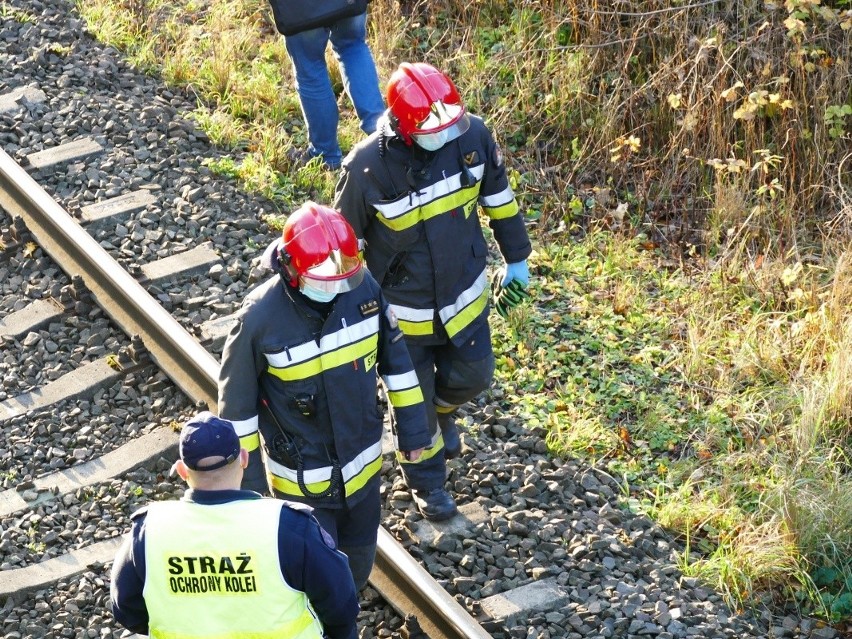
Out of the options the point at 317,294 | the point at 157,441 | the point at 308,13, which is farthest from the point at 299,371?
the point at 308,13

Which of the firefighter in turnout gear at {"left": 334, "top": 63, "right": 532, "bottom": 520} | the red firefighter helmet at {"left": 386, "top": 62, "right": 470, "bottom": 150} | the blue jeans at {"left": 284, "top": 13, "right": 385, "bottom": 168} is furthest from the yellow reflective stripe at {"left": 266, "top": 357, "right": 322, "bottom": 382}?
the blue jeans at {"left": 284, "top": 13, "right": 385, "bottom": 168}

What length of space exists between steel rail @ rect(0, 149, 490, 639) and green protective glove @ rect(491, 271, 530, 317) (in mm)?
1314

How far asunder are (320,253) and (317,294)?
17cm

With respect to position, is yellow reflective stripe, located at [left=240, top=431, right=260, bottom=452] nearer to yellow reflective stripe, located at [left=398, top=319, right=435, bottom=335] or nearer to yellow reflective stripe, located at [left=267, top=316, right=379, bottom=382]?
yellow reflective stripe, located at [left=267, top=316, right=379, bottom=382]

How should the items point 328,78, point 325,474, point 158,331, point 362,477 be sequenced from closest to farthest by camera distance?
point 325,474, point 362,477, point 158,331, point 328,78

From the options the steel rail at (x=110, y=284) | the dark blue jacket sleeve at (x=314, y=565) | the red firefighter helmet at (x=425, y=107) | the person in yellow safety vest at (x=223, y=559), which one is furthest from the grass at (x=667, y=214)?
the person in yellow safety vest at (x=223, y=559)

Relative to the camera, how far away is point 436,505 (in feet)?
18.9

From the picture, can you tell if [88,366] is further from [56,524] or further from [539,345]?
[539,345]

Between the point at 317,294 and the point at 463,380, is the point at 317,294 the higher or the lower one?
the higher one

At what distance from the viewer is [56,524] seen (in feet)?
18.8

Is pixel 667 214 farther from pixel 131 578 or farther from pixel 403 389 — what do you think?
pixel 131 578

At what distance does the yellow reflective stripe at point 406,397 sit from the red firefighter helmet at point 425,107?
1.06m

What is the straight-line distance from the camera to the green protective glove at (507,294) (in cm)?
612

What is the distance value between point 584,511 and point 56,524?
2.41 m
